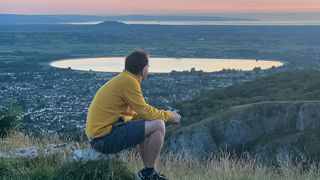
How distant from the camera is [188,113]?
28750 millimetres

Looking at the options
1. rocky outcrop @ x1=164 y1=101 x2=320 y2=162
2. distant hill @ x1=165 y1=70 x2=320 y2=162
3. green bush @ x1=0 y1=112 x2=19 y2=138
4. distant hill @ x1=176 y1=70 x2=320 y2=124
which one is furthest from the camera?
distant hill @ x1=176 y1=70 x2=320 y2=124

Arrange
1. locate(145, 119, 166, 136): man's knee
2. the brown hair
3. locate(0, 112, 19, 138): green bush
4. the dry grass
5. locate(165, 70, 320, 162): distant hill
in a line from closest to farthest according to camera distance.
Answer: locate(145, 119, 166, 136): man's knee, the brown hair, the dry grass, locate(0, 112, 19, 138): green bush, locate(165, 70, 320, 162): distant hill

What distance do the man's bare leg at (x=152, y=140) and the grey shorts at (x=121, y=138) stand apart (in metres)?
0.06

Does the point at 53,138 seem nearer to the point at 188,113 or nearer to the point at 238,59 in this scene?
the point at 188,113

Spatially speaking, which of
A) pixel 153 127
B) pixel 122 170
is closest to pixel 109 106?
pixel 153 127

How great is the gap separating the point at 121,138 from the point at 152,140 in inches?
13.0

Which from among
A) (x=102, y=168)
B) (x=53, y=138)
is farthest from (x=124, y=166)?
(x=53, y=138)

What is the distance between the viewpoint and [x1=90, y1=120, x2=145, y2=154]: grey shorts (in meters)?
6.42

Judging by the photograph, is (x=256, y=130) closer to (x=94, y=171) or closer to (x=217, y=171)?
(x=217, y=171)

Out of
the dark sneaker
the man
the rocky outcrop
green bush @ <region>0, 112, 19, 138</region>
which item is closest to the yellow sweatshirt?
the man

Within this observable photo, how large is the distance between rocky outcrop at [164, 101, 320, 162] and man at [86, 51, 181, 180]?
11.7 m

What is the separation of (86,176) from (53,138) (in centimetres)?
362

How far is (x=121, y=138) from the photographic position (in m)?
6.45

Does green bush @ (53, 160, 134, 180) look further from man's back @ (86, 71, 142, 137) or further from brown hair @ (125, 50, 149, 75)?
brown hair @ (125, 50, 149, 75)
